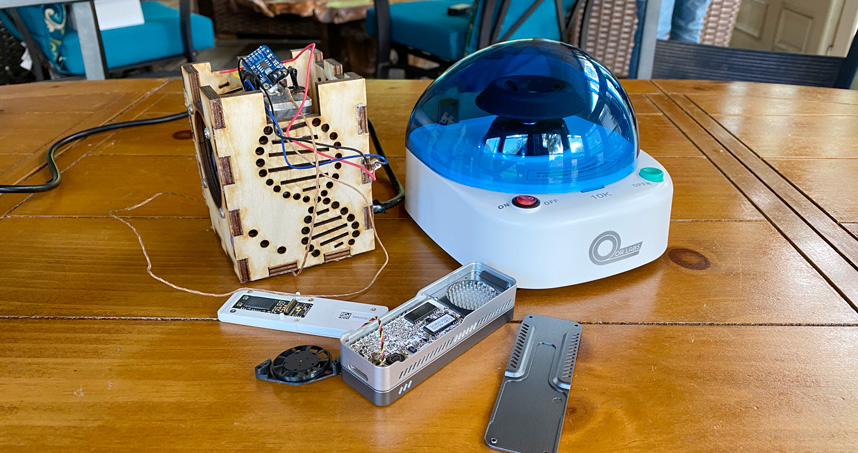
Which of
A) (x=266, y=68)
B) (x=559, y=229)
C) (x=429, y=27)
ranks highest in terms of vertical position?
(x=266, y=68)

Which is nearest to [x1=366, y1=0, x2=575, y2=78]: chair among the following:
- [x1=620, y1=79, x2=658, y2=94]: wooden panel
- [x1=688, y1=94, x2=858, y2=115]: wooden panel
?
[x1=620, y1=79, x2=658, y2=94]: wooden panel

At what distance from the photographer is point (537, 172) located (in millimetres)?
Answer: 573

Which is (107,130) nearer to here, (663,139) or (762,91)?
(663,139)

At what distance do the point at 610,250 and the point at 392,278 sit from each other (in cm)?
20

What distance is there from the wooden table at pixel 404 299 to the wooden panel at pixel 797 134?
0.08 feet

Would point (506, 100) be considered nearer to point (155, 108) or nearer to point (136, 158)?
point (136, 158)

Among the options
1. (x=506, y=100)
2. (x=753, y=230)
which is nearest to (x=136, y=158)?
(x=506, y=100)

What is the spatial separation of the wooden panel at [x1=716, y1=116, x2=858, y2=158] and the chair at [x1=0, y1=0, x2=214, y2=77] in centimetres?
185

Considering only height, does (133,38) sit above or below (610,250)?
below

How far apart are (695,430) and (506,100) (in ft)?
1.10

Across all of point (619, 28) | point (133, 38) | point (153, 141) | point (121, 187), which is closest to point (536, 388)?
point (121, 187)

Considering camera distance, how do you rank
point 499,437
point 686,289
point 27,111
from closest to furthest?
point 499,437, point 686,289, point 27,111

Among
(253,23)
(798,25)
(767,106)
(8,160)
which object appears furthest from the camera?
(253,23)

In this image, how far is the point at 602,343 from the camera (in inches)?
19.2
